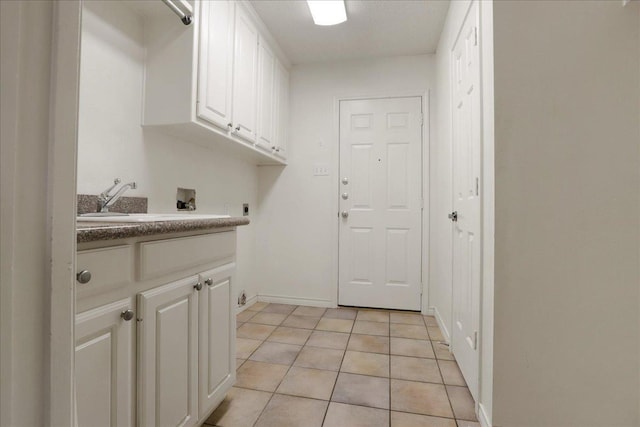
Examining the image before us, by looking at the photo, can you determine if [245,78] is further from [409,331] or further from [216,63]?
[409,331]

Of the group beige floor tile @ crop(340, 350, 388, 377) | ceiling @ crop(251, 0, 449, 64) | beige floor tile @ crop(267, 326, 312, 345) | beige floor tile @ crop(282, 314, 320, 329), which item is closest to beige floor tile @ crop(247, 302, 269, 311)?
beige floor tile @ crop(282, 314, 320, 329)

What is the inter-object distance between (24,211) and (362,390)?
1.67 metres

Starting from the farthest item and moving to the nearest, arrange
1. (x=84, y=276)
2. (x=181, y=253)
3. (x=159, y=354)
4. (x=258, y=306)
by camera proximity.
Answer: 1. (x=258, y=306)
2. (x=181, y=253)
3. (x=159, y=354)
4. (x=84, y=276)

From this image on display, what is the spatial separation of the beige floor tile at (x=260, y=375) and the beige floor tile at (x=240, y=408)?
0.05m

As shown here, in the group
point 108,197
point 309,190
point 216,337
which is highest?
point 309,190

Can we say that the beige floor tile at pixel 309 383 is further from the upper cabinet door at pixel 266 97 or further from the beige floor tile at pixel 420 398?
the upper cabinet door at pixel 266 97

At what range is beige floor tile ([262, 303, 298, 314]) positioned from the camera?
2844 millimetres

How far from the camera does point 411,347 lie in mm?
2102

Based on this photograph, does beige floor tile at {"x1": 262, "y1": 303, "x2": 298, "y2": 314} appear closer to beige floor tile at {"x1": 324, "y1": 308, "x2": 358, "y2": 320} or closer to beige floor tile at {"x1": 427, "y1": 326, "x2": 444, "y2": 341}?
beige floor tile at {"x1": 324, "y1": 308, "x2": 358, "y2": 320}

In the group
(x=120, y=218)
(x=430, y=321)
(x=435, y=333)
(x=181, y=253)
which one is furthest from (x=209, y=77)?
(x=430, y=321)

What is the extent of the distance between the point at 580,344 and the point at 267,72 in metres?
2.61

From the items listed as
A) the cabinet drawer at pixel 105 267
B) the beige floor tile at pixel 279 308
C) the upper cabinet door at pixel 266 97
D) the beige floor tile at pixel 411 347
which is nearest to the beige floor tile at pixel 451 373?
the beige floor tile at pixel 411 347

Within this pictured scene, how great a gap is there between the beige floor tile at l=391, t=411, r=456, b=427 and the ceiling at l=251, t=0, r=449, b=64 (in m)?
2.55

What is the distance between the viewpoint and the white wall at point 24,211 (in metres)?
0.29
